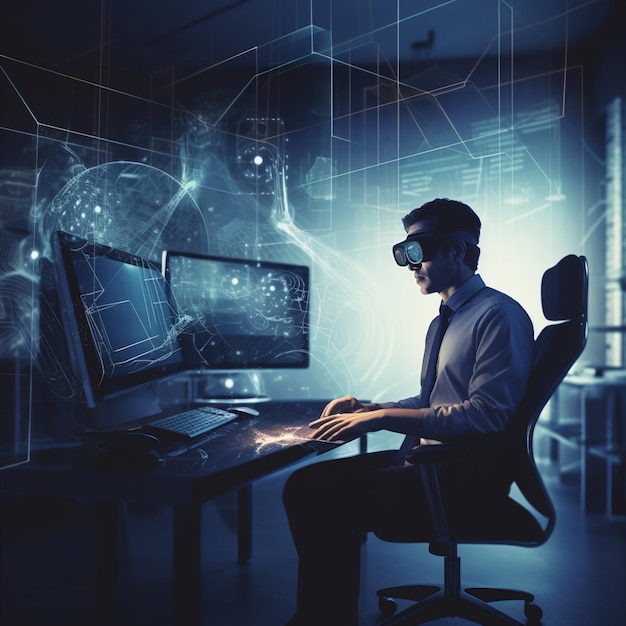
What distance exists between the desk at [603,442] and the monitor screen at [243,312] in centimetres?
191

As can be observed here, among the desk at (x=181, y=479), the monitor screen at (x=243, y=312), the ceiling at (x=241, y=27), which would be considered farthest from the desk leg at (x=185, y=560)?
the ceiling at (x=241, y=27)

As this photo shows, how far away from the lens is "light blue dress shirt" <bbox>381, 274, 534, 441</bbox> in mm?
1566

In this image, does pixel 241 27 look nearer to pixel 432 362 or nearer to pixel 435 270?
pixel 435 270

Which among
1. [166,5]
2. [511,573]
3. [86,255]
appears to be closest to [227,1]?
[166,5]

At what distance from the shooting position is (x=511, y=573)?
247 cm

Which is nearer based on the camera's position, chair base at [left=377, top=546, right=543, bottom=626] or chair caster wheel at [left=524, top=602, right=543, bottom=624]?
chair base at [left=377, top=546, right=543, bottom=626]

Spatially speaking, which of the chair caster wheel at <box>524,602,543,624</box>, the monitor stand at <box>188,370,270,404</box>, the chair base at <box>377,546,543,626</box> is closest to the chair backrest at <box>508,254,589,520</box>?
the chair base at <box>377,546,543,626</box>

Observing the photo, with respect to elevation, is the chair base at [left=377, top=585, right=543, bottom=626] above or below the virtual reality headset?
below

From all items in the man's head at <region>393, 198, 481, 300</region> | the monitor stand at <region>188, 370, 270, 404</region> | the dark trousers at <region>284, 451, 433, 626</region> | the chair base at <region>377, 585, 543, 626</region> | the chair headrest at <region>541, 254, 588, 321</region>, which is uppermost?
the man's head at <region>393, 198, 481, 300</region>

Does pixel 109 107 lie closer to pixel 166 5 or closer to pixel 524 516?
pixel 166 5

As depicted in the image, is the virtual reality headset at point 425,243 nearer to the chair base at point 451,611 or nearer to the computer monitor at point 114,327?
the computer monitor at point 114,327

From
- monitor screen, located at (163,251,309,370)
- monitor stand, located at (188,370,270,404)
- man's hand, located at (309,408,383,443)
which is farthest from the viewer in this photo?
monitor stand, located at (188,370,270,404)

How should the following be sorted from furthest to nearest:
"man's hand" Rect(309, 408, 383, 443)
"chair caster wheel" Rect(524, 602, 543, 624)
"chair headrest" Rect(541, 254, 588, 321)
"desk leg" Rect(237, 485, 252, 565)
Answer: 1. "desk leg" Rect(237, 485, 252, 565)
2. "chair caster wheel" Rect(524, 602, 543, 624)
3. "chair headrest" Rect(541, 254, 588, 321)
4. "man's hand" Rect(309, 408, 383, 443)

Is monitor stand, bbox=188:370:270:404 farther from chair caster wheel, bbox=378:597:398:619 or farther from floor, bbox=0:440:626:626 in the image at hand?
chair caster wheel, bbox=378:597:398:619
